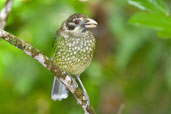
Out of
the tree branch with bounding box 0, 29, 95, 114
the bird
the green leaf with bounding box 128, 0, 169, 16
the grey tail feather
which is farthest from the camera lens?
the grey tail feather

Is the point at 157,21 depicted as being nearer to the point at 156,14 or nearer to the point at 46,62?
the point at 156,14

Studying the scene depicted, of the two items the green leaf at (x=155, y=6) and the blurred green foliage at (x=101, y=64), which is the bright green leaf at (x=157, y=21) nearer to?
the green leaf at (x=155, y=6)

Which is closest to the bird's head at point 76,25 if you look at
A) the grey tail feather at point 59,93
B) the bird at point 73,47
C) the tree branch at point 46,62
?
the bird at point 73,47

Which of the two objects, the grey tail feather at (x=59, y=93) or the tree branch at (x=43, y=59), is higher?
the tree branch at (x=43, y=59)

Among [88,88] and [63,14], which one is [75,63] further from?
[88,88]

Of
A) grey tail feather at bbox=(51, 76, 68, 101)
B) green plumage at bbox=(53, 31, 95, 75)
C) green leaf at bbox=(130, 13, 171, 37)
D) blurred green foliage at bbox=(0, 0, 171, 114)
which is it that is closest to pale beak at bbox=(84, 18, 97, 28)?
green plumage at bbox=(53, 31, 95, 75)

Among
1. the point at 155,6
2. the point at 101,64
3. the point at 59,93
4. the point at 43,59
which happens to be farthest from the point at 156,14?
the point at 101,64

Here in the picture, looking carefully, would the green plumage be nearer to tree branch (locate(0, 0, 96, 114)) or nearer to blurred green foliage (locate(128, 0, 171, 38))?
tree branch (locate(0, 0, 96, 114))
